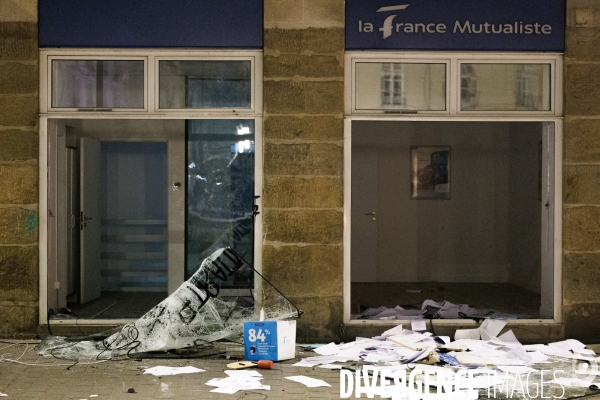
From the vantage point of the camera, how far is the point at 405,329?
8539 mm

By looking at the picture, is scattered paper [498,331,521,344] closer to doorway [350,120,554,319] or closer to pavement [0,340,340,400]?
pavement [0,340,340,400]

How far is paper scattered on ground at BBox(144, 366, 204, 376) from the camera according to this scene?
22.9 feet

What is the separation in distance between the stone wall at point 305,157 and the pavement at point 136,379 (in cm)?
79

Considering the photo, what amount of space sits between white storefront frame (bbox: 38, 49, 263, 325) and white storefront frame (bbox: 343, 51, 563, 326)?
0.90 meters

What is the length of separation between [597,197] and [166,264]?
579cm

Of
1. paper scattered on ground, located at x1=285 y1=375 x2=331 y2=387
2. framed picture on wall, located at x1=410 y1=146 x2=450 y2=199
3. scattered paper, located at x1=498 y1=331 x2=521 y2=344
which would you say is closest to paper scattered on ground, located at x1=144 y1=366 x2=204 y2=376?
paper scattered on ground, located at x1=285 y1=375 x2=331 y2=387

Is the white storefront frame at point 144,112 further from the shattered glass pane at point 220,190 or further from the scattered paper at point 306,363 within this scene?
the scattered paper at point 306,363

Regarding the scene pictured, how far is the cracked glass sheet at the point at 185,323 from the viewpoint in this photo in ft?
25.6

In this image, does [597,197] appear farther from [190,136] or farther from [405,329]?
[190,136]

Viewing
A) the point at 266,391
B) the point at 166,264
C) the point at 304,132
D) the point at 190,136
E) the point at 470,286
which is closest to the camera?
the point at 266,391

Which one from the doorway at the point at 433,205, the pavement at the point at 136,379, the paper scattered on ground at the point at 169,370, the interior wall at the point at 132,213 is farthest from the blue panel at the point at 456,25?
the doorway at the point at 433,205

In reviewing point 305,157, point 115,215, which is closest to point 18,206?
point 305,157

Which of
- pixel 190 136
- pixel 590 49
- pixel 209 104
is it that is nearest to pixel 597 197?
pixel 590 49

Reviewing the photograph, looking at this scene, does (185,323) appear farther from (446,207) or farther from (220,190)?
(446,207)
